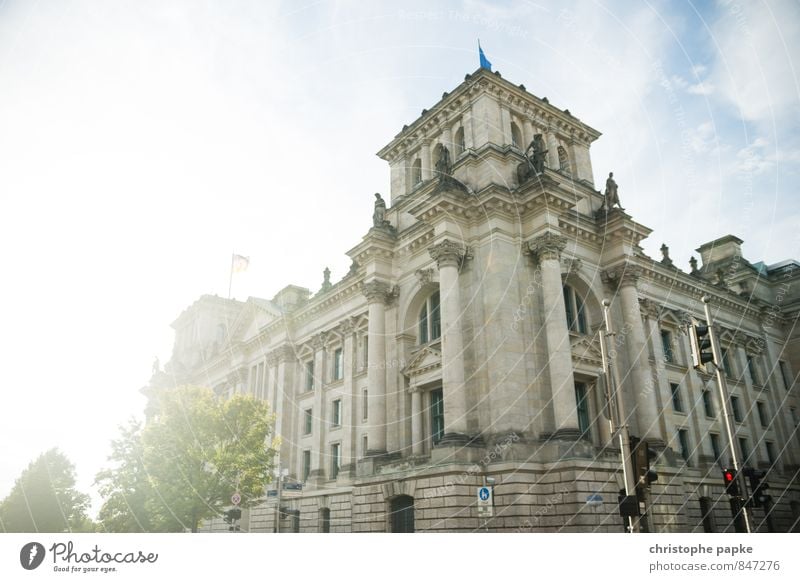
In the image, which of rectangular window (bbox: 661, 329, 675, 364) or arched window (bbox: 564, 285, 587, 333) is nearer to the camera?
arched window (bbox: 564, 285, 587, 333)

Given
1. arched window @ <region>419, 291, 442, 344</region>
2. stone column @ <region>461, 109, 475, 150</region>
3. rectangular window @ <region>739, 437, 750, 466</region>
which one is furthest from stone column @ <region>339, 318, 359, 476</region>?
A: rectangular window @ <region>739, 437, 750, 466</region>

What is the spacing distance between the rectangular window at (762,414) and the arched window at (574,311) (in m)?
22.2

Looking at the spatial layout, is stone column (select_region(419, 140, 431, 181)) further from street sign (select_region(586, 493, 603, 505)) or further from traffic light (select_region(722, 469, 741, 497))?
traffic light (select_region(722, 469, 741, 497))

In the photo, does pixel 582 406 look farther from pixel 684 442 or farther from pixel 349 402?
pixel 349 402

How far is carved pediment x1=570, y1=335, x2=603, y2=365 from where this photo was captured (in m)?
29.8

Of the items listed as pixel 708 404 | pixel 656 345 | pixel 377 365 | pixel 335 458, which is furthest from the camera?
pixel 708 404

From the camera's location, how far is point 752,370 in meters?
45.6

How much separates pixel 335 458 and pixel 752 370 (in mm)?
32954

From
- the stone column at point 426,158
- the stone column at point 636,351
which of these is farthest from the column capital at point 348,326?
the stone column at point 636,351

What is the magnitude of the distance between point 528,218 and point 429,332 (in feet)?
26.8

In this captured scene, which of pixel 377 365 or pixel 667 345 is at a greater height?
pixel 667 345

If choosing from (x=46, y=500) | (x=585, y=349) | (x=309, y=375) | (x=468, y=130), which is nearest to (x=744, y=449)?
(x=585, y=349)

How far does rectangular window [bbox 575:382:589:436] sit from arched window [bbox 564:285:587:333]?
3033mm
